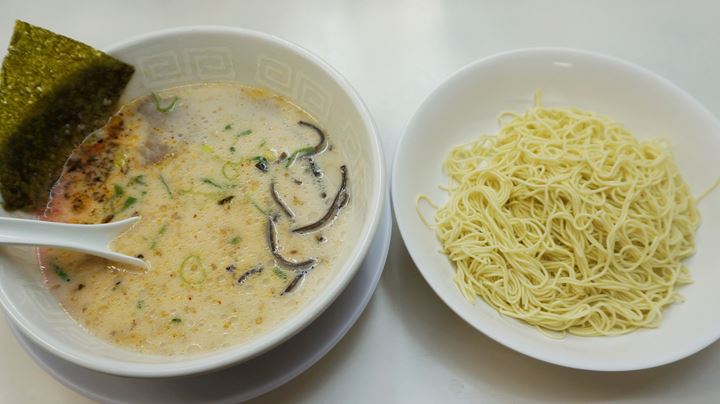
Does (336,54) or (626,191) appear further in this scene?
(336,54)

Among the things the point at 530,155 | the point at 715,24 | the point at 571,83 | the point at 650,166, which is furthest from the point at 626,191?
the point at 715,24

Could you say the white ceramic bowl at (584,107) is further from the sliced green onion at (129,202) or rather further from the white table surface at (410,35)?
the sliced green onion at (129,202)

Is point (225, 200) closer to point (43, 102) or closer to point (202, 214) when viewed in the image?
point (202, 214)

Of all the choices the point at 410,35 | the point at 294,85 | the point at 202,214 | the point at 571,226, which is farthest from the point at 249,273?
the point at 410,35

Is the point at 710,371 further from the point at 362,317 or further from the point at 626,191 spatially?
the point at 362,317

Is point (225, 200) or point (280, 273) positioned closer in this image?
point (280, 273)

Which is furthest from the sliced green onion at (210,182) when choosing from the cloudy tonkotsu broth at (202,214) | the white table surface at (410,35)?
the white table surface at (410,35)

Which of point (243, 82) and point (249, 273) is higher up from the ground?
point (243, 82)
